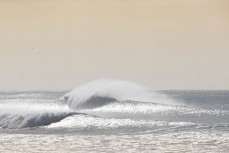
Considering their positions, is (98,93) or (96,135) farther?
(98,93)

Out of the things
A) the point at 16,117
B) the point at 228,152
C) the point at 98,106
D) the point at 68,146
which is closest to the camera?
the point at 228,152

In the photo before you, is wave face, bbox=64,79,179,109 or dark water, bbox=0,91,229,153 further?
wave face, bbox=64,79,179,109

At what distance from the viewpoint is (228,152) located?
3500 cm

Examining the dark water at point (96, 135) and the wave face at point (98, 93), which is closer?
the dark water at point (96, 135)

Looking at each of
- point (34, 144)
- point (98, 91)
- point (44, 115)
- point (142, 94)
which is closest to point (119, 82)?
point (98, 91)

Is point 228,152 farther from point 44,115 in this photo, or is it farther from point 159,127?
point 44,115

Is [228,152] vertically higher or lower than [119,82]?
lower

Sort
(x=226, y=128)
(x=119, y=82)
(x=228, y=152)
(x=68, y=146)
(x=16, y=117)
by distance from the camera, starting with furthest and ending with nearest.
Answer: (x=119, y=82), (x=16, y=117), (x=226, y=128), (x=68, y=146), (x=228, y=152)

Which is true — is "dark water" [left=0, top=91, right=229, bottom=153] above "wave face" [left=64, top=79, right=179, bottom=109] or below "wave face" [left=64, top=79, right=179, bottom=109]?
below

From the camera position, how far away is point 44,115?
57.1 m

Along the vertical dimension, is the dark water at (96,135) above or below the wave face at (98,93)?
below

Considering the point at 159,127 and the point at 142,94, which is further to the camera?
the point at 142,94

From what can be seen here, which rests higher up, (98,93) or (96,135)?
(98,93)

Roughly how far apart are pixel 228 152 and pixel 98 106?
6112 cm
